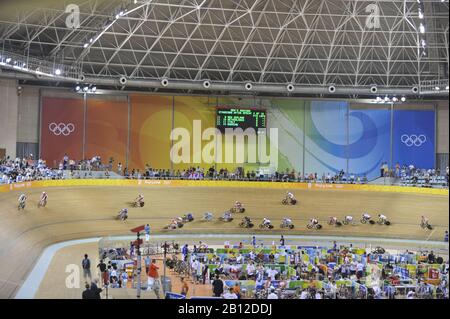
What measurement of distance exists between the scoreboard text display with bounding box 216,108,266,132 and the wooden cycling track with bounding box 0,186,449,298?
19.5 feet

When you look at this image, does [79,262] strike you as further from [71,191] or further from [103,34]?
[103,34]

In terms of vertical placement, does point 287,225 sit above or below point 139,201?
below

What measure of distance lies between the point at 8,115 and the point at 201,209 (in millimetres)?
17048

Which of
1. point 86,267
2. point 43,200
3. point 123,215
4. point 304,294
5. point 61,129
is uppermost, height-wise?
point 61,129

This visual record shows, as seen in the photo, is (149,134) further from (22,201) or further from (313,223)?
(22,201)

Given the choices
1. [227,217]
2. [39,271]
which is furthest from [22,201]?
[227,217]

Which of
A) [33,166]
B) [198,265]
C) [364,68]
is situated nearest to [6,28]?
[33,166]

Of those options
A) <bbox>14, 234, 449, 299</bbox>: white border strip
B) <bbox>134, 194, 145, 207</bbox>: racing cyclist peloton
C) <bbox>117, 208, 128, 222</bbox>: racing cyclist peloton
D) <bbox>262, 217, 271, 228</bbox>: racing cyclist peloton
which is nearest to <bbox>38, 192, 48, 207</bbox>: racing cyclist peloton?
<bbox>14, 234, 449, 299</bbox>: white border strip

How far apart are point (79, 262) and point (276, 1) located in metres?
24.0

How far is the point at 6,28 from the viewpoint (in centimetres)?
3556

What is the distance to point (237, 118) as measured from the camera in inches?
1902

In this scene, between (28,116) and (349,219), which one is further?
(28,116)
